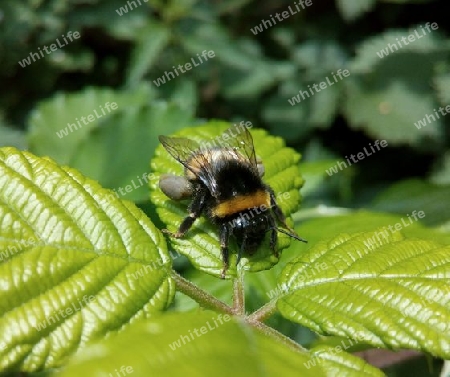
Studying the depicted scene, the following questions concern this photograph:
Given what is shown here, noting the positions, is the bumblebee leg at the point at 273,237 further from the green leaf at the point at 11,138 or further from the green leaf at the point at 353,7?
the green leaf at the point at 353,7

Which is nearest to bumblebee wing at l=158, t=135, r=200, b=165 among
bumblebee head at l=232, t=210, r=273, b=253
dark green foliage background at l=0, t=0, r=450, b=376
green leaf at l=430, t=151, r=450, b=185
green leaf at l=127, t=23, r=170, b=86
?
bumblebee head at l=232, t=210, r=273, b=253

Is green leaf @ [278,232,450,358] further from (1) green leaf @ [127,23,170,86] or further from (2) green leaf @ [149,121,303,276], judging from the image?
(1) green leaf @ [127,23,170,86]

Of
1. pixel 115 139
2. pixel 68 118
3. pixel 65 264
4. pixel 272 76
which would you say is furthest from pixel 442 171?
pixel 65 264

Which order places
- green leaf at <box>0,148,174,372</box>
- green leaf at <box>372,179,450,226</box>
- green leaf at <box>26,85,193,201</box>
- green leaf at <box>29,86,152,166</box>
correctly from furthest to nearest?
green leaf at <box>29,86,152,166</box> < green leaf at <box>372,179,450,226</box> < green leaf at <box>26,85,193,201</box> < green leaf at <box>0,148,174,372</box>

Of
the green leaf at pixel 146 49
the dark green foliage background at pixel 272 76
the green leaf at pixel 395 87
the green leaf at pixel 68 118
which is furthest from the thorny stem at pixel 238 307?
the green leaf at pixel 395 87

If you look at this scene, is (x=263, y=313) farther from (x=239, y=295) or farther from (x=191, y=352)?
(x=191, y=352)
